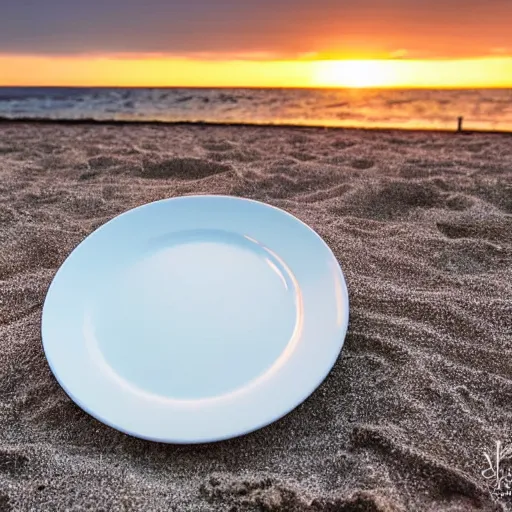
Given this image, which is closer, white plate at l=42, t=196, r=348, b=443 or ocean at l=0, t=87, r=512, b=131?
white plate at l=42, t=196, r=348, b=443

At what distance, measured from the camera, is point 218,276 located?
1131 millimetres

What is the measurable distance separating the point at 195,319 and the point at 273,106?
390cm

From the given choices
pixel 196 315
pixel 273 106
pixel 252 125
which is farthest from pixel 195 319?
pixel 273 106

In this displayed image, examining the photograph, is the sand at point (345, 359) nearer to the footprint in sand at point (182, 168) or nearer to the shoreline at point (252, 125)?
the footprint in sand at point (182, 168)

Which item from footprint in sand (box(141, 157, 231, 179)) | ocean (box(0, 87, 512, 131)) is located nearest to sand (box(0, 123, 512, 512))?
footprint in sand (box(141, 157, 231, 179))

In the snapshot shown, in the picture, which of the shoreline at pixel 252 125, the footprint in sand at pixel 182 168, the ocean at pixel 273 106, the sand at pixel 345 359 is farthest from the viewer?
the ocean at pixel 273 106

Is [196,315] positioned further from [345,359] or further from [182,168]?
[182,168]

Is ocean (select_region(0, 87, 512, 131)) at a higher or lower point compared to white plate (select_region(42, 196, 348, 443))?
higher

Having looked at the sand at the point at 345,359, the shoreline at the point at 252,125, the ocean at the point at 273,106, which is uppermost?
the ocean at the point at 273,106

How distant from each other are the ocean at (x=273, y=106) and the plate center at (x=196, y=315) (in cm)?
264

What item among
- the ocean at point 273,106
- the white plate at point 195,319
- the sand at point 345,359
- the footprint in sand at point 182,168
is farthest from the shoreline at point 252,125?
the white plate at point 195,319

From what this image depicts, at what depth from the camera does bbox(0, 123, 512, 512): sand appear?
90 centimetres

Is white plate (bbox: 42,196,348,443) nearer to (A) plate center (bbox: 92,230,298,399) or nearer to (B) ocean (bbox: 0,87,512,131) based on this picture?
(A) plate center (bbox: 92,230,298,399)

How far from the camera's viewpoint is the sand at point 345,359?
2.95 feet
